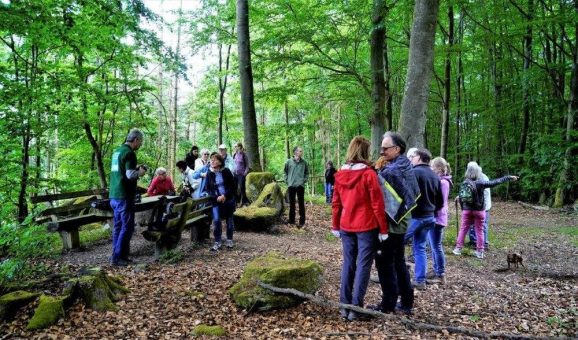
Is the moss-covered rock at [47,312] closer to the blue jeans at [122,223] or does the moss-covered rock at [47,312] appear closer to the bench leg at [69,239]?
the blue jeans at [122,223]

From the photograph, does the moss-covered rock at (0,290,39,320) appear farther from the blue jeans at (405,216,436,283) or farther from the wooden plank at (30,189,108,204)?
the blue jeans at (405,216,436,283)

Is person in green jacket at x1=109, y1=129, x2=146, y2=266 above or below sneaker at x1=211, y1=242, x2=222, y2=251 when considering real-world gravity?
above

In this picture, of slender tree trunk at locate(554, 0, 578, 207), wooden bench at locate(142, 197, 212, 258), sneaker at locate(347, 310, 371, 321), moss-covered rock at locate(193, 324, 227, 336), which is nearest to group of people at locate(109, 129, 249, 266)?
wooden bench at locate(142, 197, 212, 258)

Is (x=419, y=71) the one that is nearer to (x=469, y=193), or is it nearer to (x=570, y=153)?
(x=469, y=193)

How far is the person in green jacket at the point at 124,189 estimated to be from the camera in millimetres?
5832

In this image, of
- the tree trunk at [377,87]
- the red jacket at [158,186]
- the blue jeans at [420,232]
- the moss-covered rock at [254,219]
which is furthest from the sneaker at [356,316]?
the tree trunk at [377,87]

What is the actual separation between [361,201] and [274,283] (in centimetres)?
140

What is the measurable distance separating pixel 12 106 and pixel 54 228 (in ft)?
12.8

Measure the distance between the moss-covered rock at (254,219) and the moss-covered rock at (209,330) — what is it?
513cm

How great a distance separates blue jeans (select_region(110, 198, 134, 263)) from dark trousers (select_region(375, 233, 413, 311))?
12.8 feet

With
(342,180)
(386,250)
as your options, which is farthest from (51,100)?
(386,250)

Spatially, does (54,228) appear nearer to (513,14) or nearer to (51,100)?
(51,100)

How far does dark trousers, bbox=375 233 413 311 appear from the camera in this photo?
156 inches

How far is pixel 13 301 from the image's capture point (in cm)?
404
